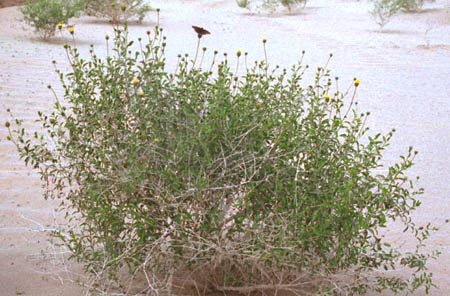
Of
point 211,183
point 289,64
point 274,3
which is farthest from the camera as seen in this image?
point 274,3

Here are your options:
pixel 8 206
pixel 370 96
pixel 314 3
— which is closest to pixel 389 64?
pixel 370 96

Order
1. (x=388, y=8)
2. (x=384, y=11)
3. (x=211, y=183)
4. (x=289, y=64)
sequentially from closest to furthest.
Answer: (x=211, y=183) → (x=289, y=64) → (x=388, y=8) → (x=384, y=11)

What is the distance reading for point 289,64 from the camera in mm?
9445

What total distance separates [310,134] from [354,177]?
272 millimetres

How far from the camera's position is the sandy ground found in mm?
3209

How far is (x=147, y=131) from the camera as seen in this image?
2484 mm

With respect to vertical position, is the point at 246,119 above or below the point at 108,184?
above

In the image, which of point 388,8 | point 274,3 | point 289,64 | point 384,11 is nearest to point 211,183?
point 289,64

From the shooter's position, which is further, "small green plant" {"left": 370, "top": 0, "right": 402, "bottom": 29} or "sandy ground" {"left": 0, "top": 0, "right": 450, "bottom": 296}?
"small green plant" {"left": 370, "top": 0, "right": 402, "bottom": 29}

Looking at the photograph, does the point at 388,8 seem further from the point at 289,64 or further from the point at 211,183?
the point at 211,183

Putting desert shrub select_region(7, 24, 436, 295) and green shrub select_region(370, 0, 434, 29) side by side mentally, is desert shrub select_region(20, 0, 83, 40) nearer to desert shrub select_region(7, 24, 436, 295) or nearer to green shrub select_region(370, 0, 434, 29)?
green shrub select_region(370, 0, 434, 29)

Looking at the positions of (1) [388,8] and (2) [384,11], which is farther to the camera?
(2) [384,11]

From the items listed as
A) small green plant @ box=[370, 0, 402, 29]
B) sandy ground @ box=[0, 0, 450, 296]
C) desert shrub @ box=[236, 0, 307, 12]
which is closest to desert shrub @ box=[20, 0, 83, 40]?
sandy ground @ box=[0, 0, 450, 296]

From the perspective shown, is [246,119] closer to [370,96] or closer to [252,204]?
[252,204]
